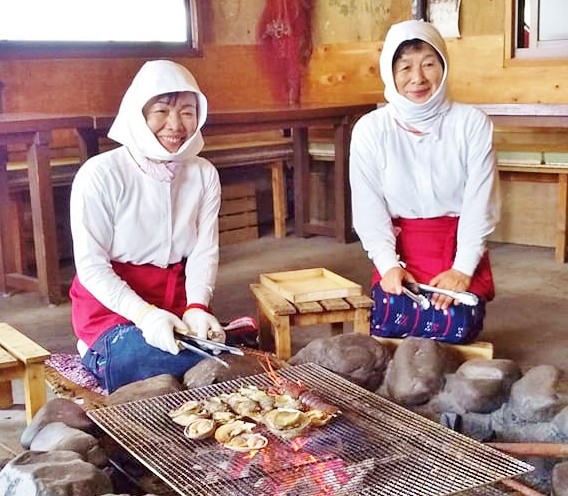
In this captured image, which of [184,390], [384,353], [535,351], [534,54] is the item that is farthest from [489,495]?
[534,54]

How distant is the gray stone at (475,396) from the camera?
238 centimetres

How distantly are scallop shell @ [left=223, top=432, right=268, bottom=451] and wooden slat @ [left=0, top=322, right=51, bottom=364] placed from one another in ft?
2.67

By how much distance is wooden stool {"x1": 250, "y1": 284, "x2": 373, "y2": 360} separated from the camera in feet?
9.86

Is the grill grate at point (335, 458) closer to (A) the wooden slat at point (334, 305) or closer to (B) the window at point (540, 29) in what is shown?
(A) the wooden slat at point (334, 305)

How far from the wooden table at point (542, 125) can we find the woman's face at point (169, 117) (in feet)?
7.54

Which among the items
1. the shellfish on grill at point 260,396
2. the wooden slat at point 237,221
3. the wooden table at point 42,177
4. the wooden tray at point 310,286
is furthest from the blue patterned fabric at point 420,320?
the wooden slat at point 237,221

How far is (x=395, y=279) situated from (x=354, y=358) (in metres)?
0.46

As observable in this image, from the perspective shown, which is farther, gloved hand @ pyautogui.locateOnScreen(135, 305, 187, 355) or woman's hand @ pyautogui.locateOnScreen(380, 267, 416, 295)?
woman's hand @ pyautogui.locateOnScreen(380, 267, 416, 295)

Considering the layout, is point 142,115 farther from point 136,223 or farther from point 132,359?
point 132,359

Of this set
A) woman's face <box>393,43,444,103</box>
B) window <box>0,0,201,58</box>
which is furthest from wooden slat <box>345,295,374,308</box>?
window <box>0,0,201,58</box>

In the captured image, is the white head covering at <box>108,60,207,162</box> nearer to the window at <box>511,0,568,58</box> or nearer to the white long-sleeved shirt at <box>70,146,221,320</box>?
the white long-sleeved shirt at <box>70,146,221,320</box>

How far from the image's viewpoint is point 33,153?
436 centimetres

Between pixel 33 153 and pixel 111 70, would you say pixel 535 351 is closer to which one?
pixel 33 153

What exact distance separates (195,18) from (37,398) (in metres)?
4.36
